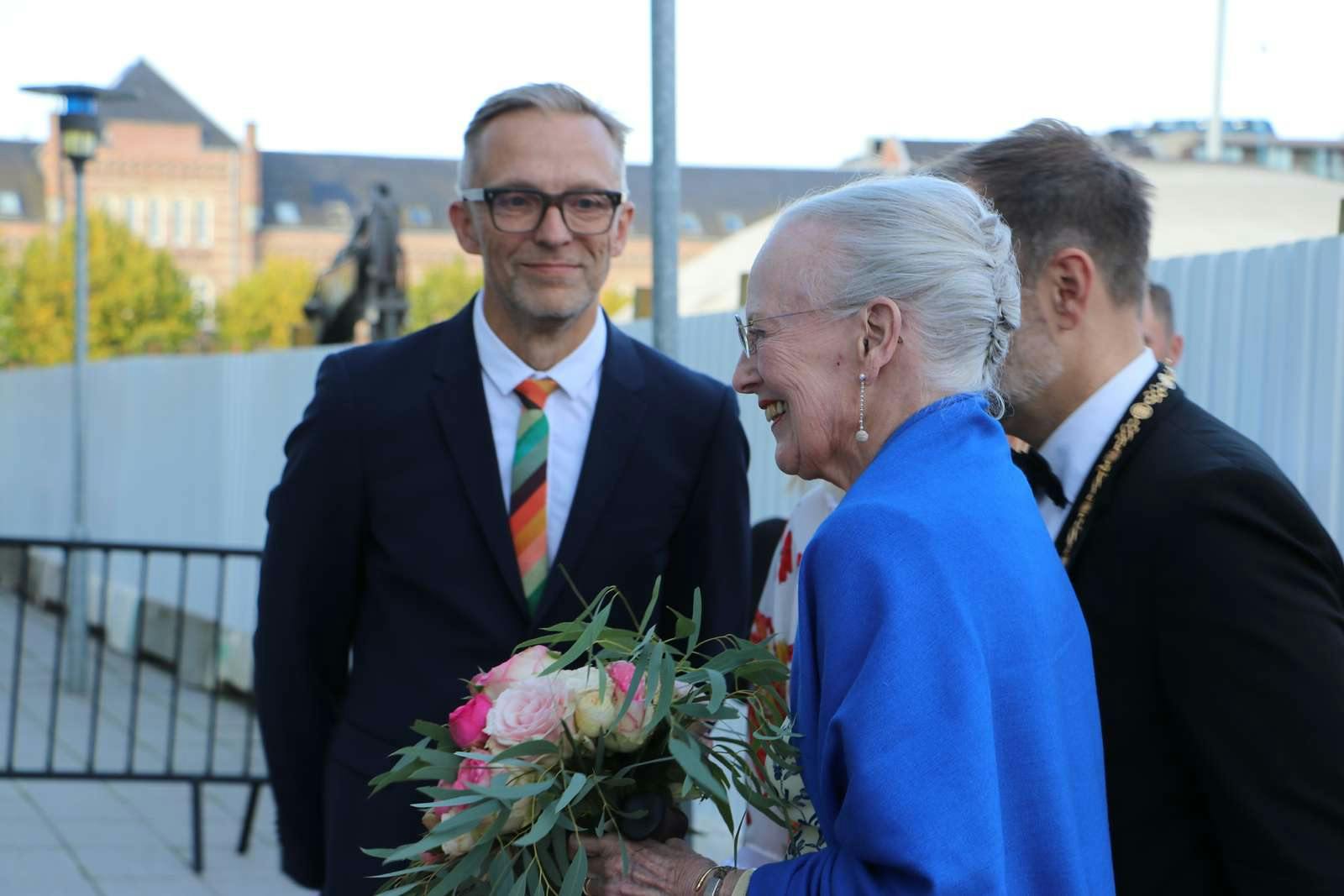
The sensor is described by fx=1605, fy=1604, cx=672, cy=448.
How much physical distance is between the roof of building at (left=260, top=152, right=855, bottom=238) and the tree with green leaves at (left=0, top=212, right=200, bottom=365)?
28340 mm

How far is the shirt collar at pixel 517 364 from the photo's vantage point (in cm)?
300

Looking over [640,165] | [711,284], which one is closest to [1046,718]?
[711,284]

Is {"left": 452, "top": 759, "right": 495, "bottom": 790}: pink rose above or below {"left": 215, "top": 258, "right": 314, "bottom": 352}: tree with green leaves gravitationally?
above

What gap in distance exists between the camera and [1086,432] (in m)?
2.18

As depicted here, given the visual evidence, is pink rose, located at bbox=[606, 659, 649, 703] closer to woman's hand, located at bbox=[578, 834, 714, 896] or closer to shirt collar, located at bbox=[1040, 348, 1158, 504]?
woman's hand, located at bbox=[578, 834, 714, 896]

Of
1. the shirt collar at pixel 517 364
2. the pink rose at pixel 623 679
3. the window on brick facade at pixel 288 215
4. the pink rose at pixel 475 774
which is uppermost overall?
the window on brick facade at pixel 288 215

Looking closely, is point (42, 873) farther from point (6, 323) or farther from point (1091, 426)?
point (6, 323)

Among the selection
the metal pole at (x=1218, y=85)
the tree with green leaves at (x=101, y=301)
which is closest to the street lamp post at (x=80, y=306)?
the metal pole at (x=1218, y=85)

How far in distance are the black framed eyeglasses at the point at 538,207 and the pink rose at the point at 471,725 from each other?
1242 mm

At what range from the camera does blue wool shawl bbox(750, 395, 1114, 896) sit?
1.56 metres

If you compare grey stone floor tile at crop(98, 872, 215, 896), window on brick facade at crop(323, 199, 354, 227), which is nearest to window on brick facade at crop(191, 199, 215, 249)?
window on brick facade at crop(323, 199, 354, 227)

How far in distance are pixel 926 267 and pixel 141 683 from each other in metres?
11.5

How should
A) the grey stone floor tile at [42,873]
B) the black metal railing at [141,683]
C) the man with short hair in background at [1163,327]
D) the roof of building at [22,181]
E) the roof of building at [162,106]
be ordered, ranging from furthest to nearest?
the roof of building at [162,106] < the roof of building at [22,181] < the black metal railing at [141,683] < the grey stone floor tile at [42,873] < the man with short hair in background at [1163,327]

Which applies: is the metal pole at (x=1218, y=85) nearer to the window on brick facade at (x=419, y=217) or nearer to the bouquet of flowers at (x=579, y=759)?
the bouquet of flowers at (x=579, y=759)
